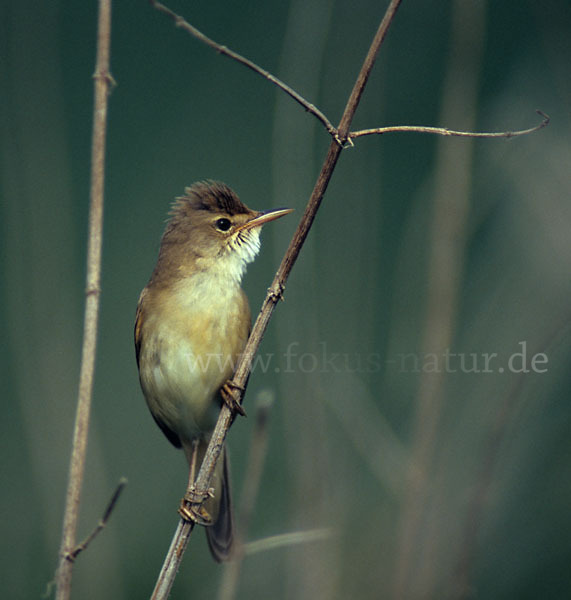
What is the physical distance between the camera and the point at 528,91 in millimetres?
3041

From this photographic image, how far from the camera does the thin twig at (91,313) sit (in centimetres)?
192

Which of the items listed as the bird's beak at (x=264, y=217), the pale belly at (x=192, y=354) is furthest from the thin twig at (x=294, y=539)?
the bird's beak at (x=264, y=217)

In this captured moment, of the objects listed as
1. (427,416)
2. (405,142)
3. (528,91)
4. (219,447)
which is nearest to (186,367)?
(219,447)

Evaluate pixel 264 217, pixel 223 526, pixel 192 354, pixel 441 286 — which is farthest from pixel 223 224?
pixel 223 526

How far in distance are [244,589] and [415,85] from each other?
7.95 ft

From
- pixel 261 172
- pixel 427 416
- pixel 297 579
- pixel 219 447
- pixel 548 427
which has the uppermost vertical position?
pixel 261 172

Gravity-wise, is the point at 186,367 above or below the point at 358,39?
below

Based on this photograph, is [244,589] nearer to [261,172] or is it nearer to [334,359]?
[334,359]

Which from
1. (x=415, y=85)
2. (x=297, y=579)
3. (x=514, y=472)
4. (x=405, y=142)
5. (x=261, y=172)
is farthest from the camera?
(x=261, y=172)

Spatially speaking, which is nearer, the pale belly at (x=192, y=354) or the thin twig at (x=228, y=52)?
the thin twig at (x=228, y=52)

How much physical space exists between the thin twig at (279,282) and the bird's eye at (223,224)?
32.0 inches

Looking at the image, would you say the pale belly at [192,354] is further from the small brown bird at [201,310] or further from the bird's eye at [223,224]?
the bird's eye at [223,224]

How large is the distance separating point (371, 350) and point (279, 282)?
3.67 ft

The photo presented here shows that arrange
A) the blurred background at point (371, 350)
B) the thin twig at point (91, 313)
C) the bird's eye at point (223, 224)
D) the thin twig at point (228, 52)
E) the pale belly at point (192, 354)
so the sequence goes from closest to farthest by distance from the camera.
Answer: the thin twig at point (228, 52) → the thin twig at point (91, 313) → the blurred background at point (371, 350) → the pale belly at point (192, 354) → the bird's eye at point (223, 224)
